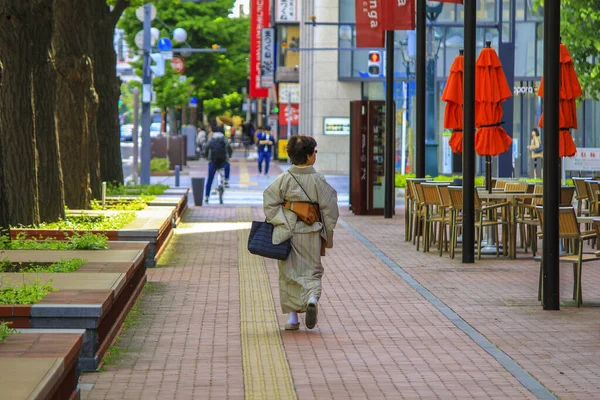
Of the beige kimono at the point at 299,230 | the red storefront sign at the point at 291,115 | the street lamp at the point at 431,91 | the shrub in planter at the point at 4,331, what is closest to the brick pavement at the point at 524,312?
the beige kimono at the point at 299,230

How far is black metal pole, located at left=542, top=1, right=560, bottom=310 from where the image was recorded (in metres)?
12.6

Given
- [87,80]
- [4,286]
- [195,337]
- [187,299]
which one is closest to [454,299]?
[187,299]

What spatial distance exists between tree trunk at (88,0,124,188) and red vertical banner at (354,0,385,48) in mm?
4931

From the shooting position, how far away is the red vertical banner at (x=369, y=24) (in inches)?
1082

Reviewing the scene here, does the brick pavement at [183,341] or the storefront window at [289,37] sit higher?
the storefront window at [289,37]

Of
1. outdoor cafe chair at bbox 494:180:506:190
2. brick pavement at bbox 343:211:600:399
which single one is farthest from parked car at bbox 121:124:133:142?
brick pavement at bbox 343:211:600:399

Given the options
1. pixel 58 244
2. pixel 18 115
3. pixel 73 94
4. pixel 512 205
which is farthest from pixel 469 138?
pixel 73 94

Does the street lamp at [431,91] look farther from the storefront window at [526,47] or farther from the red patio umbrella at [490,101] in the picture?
the red patio umbrella at [490,101]

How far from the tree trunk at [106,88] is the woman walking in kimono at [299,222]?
537 inches

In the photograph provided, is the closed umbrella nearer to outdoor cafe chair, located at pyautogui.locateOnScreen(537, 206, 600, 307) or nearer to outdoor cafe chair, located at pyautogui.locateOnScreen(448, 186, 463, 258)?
outdoor cafe chair, located at pyautogui.locateOnScreen(448, 186, 463, 258)

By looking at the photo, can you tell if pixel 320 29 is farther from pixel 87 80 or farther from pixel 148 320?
pixel 148 320

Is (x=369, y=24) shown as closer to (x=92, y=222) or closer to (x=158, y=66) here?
(x=92, y=222)

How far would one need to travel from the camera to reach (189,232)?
23.0m

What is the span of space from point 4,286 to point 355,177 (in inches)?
729
